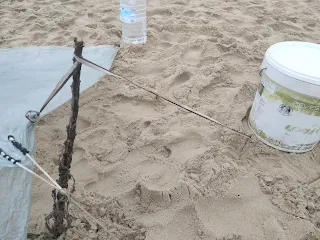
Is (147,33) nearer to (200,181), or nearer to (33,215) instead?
(200,181)

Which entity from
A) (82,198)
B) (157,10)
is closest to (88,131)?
(82,198)

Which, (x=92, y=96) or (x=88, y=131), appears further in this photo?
(x=92, y=96)

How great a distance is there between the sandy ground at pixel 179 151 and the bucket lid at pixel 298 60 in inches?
14.8

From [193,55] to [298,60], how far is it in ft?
2.82

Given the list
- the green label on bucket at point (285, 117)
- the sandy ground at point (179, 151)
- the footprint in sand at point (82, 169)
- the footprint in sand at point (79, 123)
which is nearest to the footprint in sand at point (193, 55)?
the sandy ground at point (179, 151)

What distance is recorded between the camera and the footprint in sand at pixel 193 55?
2076 millimetres

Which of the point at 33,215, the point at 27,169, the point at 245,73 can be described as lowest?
the point at 33,215

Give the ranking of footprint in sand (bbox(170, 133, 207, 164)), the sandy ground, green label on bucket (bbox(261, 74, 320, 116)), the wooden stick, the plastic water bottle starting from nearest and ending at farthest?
the wooden stick, the sandy ground, green label on bucket (bbox(261, 74, 320, 116)), footprint in sand (bbox(170, 133, 207, 164)), the plastic water bottle

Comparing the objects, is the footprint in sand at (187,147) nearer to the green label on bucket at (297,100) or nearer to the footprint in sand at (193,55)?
the green label on bucket at (297,100)

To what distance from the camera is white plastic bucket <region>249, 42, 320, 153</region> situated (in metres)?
1.30

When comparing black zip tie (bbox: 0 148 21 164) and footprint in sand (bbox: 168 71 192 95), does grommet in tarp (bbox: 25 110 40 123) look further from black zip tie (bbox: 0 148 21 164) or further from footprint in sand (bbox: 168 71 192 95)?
footprint in sand (bbox: 168 71 192 95)

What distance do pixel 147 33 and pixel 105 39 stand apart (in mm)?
316

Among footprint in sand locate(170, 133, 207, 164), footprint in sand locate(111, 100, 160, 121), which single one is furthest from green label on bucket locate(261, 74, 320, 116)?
footprint in sand locate(111, 100, 160, 121)

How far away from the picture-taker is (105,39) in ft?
7.59
